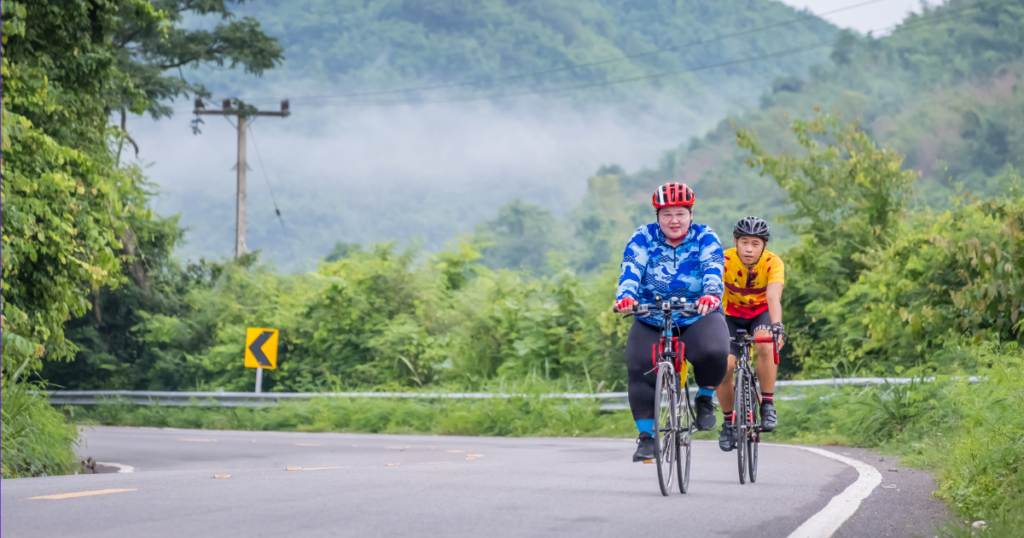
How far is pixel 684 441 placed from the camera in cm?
739

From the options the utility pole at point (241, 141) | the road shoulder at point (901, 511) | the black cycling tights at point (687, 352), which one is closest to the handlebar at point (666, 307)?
the black cycling tights at point (687, 352)

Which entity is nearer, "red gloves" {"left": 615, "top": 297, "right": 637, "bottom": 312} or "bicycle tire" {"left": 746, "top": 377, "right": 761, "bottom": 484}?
"red gloves" {"left": 615, "top": 297, "right": 637, "bottom": 312}

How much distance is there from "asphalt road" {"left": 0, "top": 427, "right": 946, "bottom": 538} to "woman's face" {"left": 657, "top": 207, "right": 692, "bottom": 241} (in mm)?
1754

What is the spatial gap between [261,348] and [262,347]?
32 mm

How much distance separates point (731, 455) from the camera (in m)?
11.2

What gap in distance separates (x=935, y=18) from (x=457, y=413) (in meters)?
122

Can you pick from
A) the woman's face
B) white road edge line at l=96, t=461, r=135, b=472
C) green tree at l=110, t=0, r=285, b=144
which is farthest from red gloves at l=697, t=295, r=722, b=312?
green tree at l=110, t=0, r=285, b=144

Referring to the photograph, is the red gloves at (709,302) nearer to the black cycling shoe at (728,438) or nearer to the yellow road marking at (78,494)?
the black cycling shoe at (728,438)

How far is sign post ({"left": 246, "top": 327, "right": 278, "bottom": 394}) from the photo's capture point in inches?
929

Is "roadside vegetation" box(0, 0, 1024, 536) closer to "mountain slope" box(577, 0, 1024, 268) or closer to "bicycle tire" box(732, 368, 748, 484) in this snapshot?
"bicycle tire" box(732, 368, 748, 484)

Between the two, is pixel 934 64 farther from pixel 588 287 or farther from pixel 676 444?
pixel 676 444

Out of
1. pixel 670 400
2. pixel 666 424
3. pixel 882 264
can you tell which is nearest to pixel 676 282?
pixel 670 400

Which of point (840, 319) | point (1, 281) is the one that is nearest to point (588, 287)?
point (840, 319)

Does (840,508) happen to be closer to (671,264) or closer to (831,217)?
(671,264)
